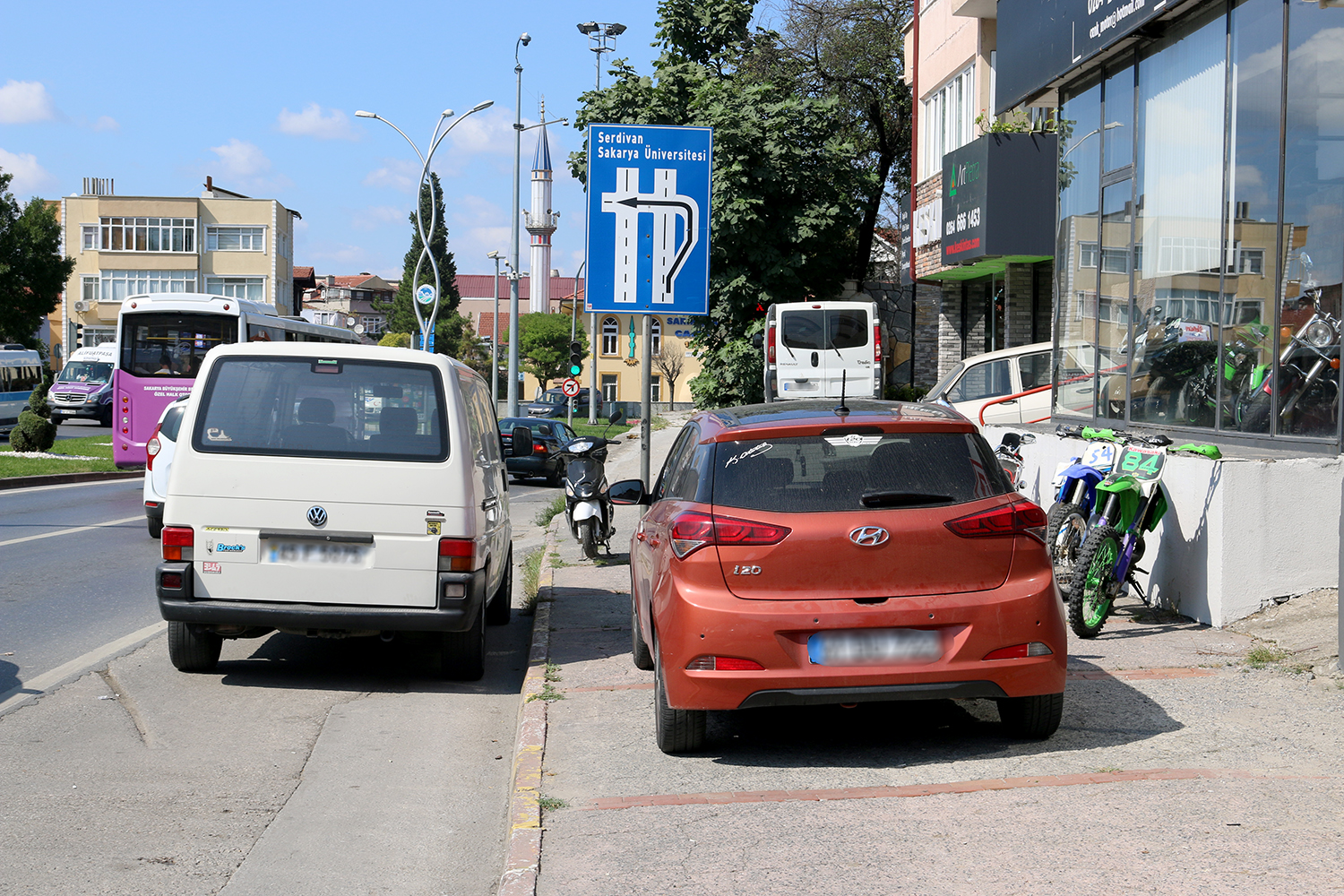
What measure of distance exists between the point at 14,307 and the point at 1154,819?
54506 mm

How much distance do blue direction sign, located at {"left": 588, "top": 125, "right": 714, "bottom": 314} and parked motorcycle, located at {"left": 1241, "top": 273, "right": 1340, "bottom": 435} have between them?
4903 mm

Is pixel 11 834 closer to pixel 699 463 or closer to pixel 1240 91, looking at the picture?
pixel 699 463

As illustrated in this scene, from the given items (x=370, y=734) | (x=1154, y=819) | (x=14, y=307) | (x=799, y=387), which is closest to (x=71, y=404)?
(x=14, y=307)

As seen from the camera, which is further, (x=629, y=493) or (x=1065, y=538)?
(x=1065, y=538)

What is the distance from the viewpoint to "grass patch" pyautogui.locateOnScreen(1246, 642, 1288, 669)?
270 inches

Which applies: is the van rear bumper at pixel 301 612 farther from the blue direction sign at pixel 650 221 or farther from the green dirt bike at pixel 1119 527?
the blue direction sign at pixel 650 221

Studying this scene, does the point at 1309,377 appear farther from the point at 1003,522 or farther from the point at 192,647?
the point at 192,647

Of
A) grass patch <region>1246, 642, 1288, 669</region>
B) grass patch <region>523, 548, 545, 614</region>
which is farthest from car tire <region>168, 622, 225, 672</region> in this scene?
grass patch <region>1246, 642, 1288, 669</region>

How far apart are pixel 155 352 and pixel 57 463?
12.2ft

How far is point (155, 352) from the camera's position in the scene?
2175 cm

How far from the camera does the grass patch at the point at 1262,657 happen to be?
6.86 metres

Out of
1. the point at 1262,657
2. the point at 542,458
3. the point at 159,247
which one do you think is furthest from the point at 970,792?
the point at 159,247

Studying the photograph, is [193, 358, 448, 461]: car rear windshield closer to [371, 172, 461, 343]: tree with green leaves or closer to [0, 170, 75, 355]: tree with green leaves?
[0, 170, 75, 355]: tree with green leaves

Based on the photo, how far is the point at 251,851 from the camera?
460 centimetres
